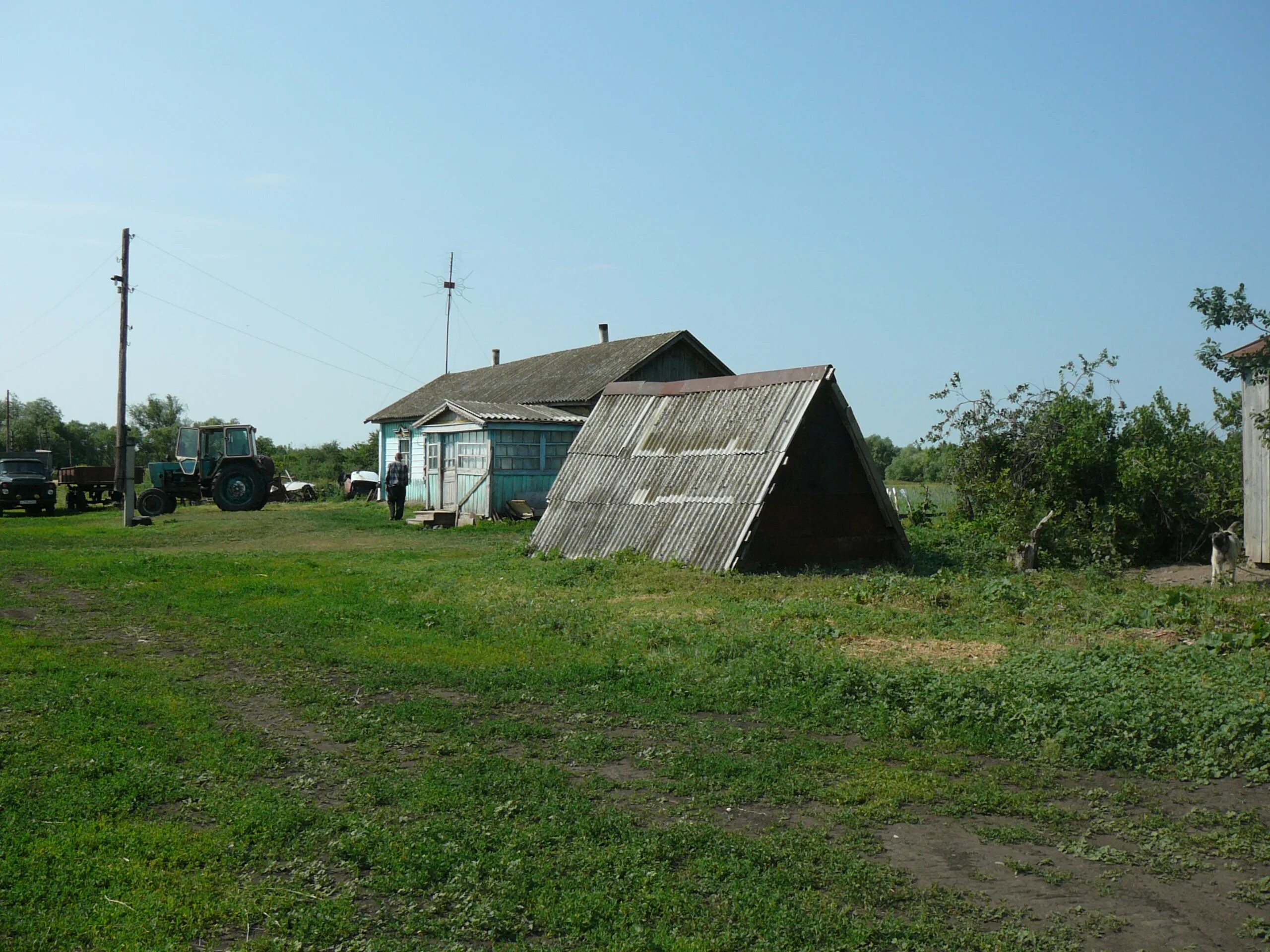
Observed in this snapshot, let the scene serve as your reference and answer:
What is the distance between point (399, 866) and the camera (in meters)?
4.46

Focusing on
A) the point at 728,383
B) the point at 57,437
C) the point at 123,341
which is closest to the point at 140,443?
the point at 57,437

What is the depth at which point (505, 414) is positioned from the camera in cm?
2641

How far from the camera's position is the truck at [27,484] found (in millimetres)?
31688

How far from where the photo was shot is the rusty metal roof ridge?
51.4 feet

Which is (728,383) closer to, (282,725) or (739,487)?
(739,487)

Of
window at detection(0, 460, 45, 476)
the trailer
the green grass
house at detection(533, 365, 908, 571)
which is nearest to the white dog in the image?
the green grass

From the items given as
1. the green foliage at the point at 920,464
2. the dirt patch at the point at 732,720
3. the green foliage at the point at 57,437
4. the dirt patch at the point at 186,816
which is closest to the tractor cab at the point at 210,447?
the green foliage at the point at 920,464

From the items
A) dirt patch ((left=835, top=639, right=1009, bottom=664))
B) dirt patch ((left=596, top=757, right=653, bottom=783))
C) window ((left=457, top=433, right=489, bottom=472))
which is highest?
window ((left=457, top=433, right=489, bottom=472))

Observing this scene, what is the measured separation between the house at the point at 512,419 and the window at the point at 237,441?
16.3 feet

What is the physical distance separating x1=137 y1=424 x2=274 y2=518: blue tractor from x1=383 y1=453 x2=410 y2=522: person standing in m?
5.63

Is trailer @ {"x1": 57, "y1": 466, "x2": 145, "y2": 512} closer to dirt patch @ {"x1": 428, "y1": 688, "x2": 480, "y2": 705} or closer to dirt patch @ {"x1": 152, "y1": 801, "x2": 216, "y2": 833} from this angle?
dirt patch @ {"x1": 428, "y1": 688, "x2": 480, "y2": 705}

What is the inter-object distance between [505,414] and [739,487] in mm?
12591

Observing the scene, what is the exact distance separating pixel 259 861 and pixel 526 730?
7.41 feet

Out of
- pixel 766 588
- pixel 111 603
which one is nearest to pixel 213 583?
pixel 111 603
